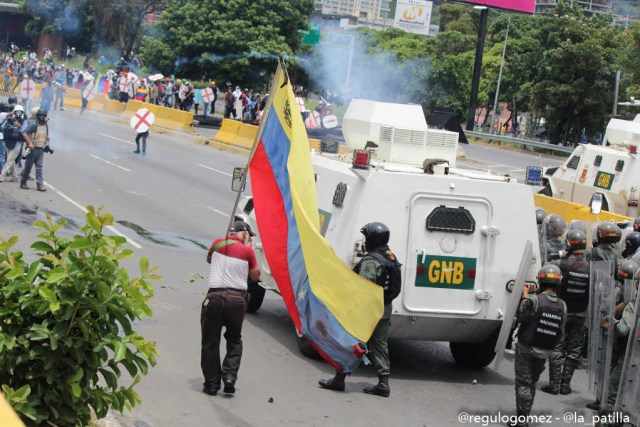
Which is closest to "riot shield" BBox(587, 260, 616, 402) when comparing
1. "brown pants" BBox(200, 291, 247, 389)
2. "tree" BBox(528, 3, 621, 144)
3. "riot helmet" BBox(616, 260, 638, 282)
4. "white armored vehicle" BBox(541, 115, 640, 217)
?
"riot helmet" BBox(616, 260, 638, 282)

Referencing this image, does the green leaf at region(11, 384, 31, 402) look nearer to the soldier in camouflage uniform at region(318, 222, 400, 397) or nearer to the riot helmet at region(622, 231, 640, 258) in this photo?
the soldier in camouflage uniform at region(318, 222, 400, 397)

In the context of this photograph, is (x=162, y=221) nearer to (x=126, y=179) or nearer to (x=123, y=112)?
(x=126, y=179)

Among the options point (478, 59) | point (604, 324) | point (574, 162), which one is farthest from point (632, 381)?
point (478, 59)

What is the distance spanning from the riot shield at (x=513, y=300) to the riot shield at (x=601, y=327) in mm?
613

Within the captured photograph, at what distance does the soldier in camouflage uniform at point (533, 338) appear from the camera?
28.5 ft

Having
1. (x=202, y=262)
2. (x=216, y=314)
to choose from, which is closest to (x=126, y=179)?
(x=202, y=262)

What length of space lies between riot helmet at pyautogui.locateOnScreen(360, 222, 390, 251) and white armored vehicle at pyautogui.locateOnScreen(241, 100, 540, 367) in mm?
503

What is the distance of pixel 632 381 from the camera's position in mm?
8250

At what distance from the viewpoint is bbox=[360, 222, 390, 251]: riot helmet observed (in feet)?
30.4

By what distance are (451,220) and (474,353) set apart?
5.68 feet

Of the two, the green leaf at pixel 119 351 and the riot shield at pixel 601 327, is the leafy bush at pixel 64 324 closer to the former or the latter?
the green leaf at pixel 119 351

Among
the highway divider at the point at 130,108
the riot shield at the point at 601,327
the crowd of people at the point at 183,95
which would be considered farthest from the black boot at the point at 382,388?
the crowd of people at the point at 183,95

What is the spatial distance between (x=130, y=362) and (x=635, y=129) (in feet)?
58.8

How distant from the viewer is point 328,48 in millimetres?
50906
